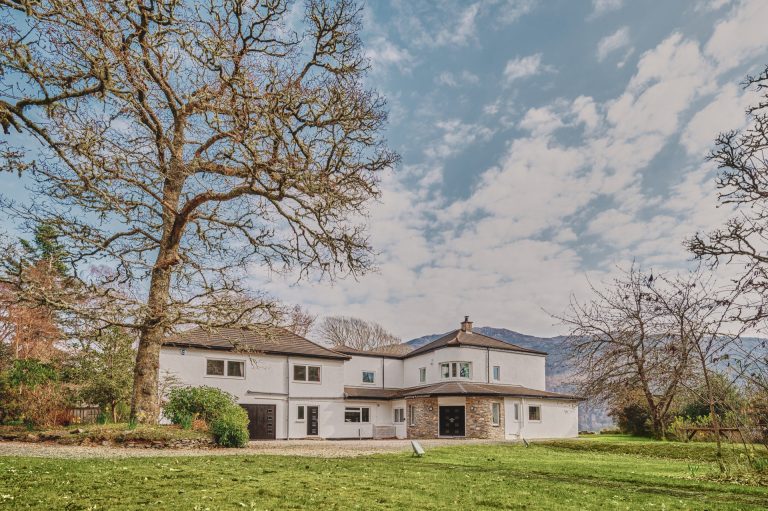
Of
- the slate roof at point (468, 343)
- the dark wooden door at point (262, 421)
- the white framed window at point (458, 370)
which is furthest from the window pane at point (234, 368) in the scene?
the white framed window at point (458, 370)

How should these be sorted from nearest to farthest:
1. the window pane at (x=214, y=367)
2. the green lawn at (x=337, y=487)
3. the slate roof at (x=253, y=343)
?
the green lawn at (x=337, y=487)
the slate roof at (x=253, y=343)
the window pane at (x=214, y=367)

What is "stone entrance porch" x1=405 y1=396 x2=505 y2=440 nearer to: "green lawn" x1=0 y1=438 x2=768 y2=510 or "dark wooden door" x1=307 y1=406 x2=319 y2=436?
"dark wooden door" x1=307 y1=406 x2=319 y2=436

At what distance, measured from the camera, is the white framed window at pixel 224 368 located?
30922mm

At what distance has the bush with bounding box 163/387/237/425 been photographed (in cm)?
2138

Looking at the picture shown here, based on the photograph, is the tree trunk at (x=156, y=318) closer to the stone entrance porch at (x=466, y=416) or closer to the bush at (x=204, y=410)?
the bush at (x=204, y=410)

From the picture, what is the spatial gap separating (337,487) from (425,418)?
2877 centimetres

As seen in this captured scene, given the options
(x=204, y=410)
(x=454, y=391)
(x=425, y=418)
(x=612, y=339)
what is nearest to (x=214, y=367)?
(x=204, y=410)

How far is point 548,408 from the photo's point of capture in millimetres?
39562

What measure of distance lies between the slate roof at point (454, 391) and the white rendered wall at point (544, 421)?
68 cm

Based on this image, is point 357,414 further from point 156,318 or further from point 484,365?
point 156,318

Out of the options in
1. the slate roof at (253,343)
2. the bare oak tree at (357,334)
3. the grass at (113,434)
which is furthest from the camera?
the bare oak tree at (357,334)

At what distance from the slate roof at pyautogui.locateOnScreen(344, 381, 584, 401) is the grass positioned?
19.7 meters

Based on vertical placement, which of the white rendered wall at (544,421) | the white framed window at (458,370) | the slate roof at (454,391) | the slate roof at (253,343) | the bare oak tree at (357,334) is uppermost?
the bare oak tree at (357,334)

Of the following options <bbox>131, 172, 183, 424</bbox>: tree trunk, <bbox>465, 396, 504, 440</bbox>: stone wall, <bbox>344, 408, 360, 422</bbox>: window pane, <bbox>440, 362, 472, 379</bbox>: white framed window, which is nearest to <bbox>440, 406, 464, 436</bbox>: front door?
<bbox>465, 396, 504, 440</bbox>: stone wall
